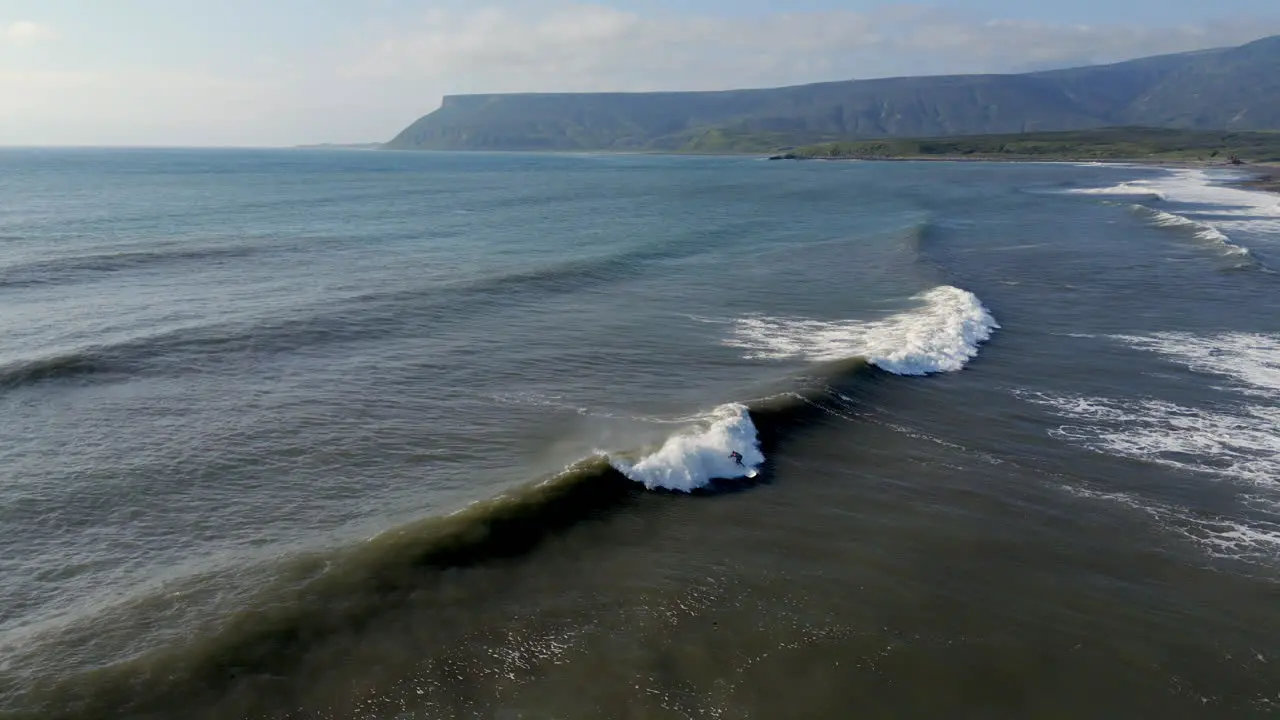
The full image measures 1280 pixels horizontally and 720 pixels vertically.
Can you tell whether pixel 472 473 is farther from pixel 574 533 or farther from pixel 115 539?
pixel 115 539

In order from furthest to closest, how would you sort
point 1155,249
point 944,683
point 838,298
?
point 1155,249 < point 838,298 < point 944,683

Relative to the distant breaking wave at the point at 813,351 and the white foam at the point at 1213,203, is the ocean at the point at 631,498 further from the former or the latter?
the white foam at the point at 1213,203

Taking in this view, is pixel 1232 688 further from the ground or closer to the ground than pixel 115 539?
closer to the ground

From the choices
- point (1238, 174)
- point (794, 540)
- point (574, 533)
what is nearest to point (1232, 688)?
point (794, 540)

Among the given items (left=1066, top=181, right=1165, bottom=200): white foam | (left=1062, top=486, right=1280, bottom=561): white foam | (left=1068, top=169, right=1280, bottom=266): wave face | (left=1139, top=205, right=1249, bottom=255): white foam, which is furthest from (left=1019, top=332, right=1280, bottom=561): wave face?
(left=1066, top=181, right=1165, bottom=200): white foam

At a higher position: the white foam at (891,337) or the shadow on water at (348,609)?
the white foam at (891,337)

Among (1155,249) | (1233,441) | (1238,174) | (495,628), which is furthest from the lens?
(1238,174)

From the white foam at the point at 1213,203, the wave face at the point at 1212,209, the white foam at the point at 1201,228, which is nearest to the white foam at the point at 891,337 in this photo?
the wave face at the point at 1212,209

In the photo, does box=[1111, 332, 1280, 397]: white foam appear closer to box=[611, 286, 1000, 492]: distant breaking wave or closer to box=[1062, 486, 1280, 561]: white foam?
box=[611, 286, 1000, 492]: distant breaking wave
